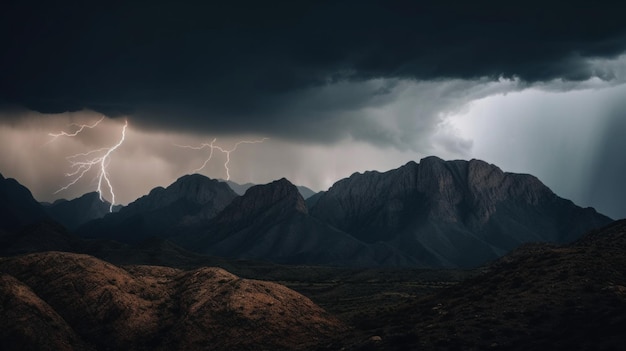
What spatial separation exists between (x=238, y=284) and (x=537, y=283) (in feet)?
152

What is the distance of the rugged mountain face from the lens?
2798 inches

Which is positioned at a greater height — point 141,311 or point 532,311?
point 532,311

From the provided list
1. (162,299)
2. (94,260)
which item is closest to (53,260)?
(94,260)

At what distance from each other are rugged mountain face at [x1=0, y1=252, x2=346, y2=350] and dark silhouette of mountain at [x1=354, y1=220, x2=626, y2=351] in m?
14.5

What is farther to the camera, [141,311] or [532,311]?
[141,311]

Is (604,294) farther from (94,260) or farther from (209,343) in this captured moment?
(94,260)

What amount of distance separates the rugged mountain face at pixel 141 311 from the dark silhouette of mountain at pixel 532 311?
47.6ft

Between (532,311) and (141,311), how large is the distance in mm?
56593

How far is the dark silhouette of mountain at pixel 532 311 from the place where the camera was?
51375 mm

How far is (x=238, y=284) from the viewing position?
87250 mm

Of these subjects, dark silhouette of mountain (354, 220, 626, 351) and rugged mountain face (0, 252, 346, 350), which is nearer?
dark silhouette of mountain (354, 220, 626, 351)

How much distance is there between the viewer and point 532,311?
6038 cm

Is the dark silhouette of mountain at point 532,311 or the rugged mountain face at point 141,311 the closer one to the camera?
the dark silhouette of mountain at point 532,311

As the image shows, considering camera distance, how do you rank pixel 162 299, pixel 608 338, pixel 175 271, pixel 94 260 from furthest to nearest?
pixel 175 271, pixel 94 260, pixel 162 299, pixel 608 338
